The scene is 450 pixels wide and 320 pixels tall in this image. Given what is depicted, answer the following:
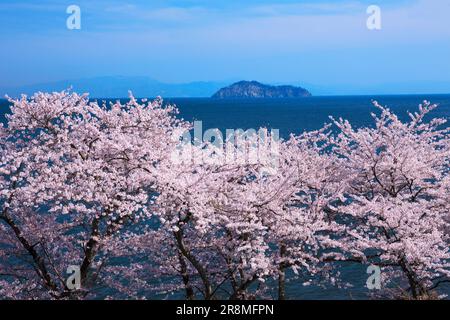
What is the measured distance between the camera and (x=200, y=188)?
38.0 feet

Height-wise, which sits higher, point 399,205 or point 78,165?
point 78,165

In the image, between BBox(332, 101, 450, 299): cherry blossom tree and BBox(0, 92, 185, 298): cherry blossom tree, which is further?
BBox(332, 101, 450, 299): cherry blossom tree

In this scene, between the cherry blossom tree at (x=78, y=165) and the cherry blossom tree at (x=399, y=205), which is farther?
the cherry blossom tree at (x=399, y=205)

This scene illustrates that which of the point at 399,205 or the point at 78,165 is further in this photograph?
the point at 399,205

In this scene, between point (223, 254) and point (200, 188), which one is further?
point (223, 254)

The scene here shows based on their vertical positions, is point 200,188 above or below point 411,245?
above
